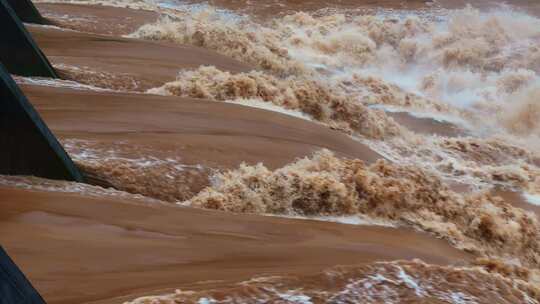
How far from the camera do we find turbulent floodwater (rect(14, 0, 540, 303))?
3.38 meters

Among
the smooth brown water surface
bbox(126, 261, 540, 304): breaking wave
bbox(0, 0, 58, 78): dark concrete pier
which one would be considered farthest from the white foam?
bbox(126, 261, 540, 304): breaking wave

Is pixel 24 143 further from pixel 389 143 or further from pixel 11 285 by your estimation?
pixel 389 143

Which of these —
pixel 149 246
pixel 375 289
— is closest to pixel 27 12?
pixel 149 246

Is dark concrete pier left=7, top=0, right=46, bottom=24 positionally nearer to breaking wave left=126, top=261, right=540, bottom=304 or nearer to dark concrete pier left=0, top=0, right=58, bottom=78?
dark concrete pier left=0, top=0, right=58, bottom=78

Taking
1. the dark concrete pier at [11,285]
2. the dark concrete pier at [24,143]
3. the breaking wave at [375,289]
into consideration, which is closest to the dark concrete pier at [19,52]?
the dark concrete pier at [24,143]

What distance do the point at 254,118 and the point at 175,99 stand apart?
738 mm

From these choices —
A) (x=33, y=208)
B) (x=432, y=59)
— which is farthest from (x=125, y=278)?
(x=432, y=59)

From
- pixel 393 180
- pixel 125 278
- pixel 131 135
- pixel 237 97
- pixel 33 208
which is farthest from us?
pixel 237 97

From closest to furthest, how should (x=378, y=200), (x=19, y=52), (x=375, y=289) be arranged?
(x=375, y=289), (x=378, y=200), (x=19, y=52)

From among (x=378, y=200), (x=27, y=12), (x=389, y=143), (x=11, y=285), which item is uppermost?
(x=11, y=285)

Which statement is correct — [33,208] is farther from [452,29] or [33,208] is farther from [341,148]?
[452,29]

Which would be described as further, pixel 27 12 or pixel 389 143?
pixel 27 12

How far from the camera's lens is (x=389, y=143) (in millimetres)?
8172

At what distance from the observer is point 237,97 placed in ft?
24.0
